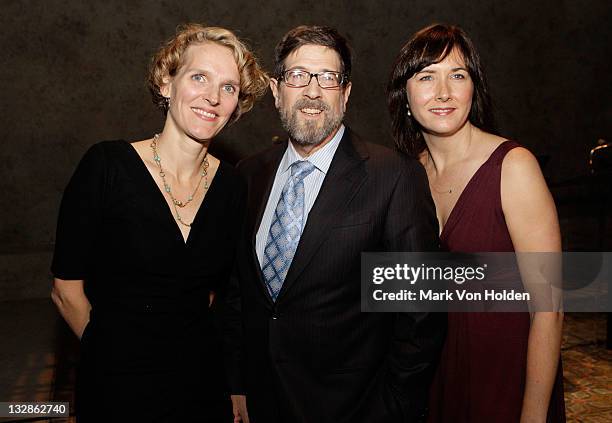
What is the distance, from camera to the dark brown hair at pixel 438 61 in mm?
1975

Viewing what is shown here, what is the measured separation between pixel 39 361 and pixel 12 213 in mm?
2302

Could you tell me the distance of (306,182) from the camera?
1880 millimetres

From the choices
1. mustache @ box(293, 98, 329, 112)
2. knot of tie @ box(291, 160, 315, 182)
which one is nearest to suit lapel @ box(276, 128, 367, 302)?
knot of tie @ box(291, 160, 315, 182)

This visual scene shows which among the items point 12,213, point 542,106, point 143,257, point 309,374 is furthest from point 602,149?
point 12,213

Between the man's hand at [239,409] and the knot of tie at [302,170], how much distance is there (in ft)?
3.16

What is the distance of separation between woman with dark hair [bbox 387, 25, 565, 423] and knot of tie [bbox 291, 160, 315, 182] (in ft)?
1.69

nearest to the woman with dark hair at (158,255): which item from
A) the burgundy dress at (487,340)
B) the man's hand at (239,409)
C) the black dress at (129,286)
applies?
the black dress at (129,286)

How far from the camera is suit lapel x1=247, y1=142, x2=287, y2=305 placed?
1886 mm

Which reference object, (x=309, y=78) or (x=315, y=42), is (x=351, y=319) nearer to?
(x=309, y=78)

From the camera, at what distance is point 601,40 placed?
7.52m

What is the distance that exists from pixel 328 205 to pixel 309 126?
32 centimetres

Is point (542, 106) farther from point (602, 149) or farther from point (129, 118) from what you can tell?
point (129, 118)

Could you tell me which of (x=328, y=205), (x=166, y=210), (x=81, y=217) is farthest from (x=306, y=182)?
(x=81, y=217)

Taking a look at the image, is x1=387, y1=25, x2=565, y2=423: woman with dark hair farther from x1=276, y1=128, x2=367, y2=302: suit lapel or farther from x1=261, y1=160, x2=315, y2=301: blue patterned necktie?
x1=261, y1=160, x2=315, y2=301: blue patterned necktie
